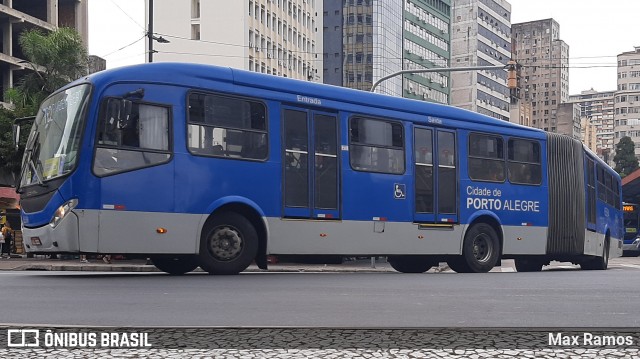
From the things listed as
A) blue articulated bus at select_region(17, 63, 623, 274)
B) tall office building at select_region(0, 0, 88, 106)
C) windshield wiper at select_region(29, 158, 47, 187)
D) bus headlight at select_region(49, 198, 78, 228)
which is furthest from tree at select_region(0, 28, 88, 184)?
bus headlight at select_region(49, 198, 78, 228)

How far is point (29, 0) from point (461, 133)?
46.4m

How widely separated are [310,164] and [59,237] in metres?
4.35

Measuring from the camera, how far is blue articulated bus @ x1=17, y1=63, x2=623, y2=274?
1304cm

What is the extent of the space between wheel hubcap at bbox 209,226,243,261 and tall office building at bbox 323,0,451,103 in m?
96.6

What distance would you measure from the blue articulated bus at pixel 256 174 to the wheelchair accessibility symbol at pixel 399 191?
0.9 inches

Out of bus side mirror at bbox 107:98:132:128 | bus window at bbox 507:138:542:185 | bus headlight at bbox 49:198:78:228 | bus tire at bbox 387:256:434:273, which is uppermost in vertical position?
bus side mirror at bbox 107:98:132:128

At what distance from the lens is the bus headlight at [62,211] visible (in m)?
12.7

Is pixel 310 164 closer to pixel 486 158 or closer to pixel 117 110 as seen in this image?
pixel 117 110

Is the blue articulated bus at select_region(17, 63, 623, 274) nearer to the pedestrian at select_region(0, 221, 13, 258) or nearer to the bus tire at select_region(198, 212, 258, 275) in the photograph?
the bus tire at select_region(198, 212, 258, 275)

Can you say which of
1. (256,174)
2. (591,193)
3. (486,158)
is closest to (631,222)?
(591,193)

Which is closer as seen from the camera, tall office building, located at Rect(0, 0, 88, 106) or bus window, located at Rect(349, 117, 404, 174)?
bus window, located at Rect(349, 117, 404, 174)

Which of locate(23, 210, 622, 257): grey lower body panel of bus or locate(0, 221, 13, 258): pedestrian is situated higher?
locate(23, 210, 622, 257): grey lower body panel of bus

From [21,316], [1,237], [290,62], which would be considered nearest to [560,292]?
[21,316]

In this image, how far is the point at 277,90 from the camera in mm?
14906
